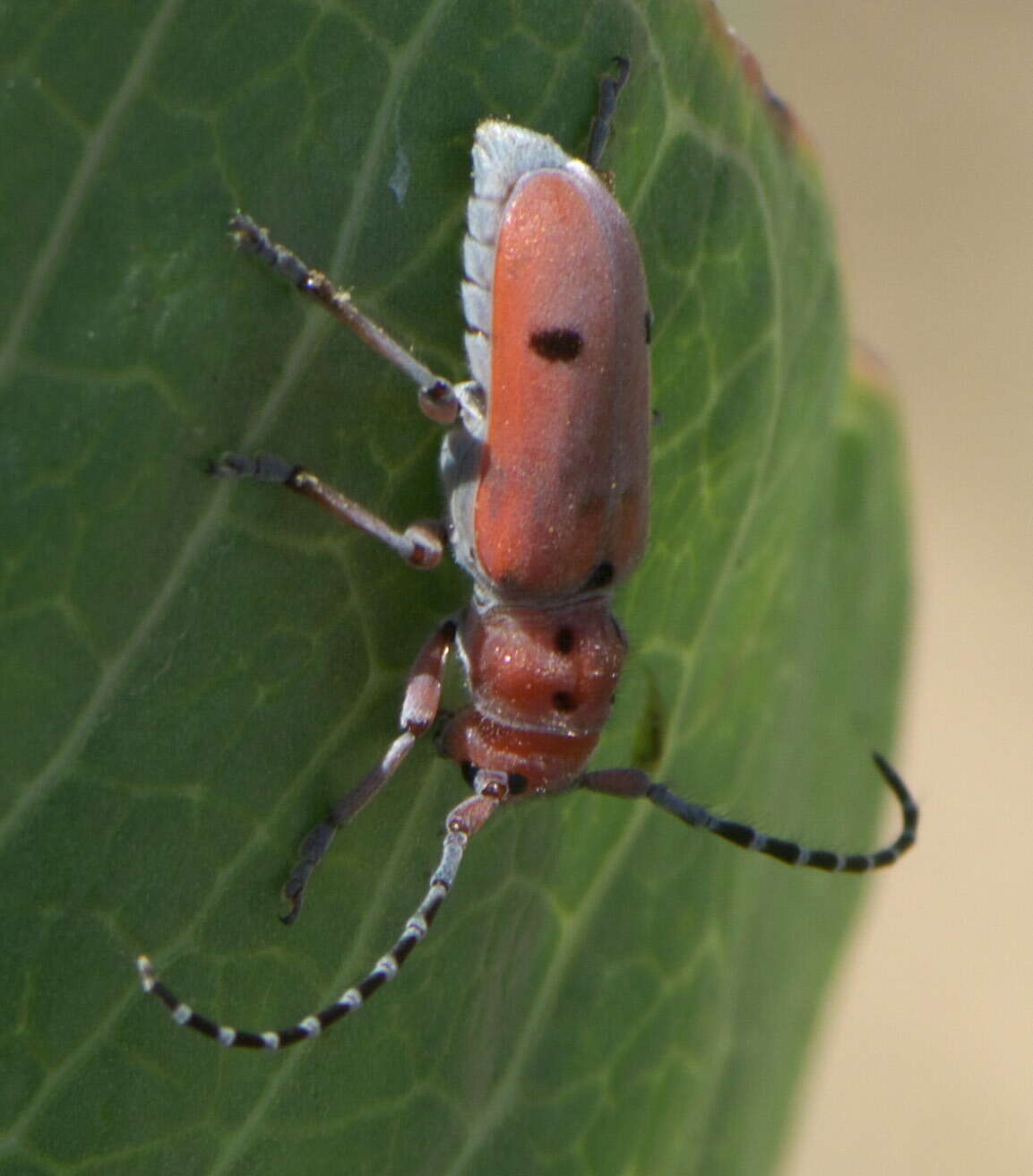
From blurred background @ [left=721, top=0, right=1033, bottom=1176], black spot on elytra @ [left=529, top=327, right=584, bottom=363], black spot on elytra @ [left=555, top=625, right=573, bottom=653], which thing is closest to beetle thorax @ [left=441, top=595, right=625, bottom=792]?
black spot on elytra @ [left=555, top=625, right=573, bottom=653]

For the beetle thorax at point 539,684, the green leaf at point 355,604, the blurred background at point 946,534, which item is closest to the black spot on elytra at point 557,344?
the green leaf at point 355,604

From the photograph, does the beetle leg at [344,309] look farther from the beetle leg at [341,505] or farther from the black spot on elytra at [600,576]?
the black spot on elytra at [600,576]

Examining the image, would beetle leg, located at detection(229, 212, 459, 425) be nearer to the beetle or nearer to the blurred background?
the beetle

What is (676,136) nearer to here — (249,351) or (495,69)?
(495,69)

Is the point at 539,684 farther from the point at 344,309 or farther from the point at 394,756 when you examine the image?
the point at 344,309

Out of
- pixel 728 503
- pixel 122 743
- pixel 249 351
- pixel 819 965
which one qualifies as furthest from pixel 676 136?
pixel 819 965

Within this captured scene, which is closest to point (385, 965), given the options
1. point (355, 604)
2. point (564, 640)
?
point (355, 604)
